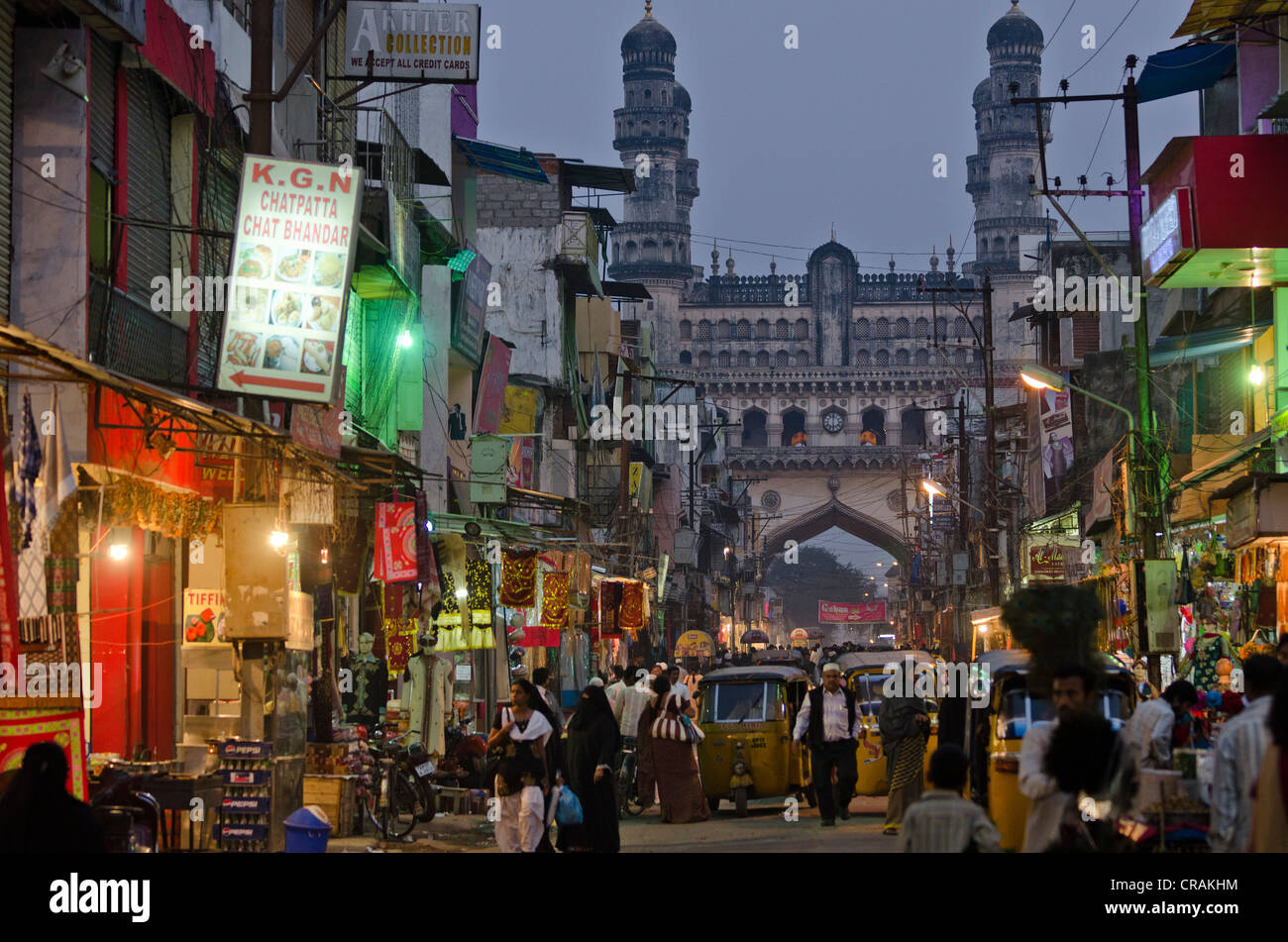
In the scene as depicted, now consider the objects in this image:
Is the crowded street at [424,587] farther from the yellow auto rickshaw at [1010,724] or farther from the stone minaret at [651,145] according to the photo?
the stone minaret at [651,145]

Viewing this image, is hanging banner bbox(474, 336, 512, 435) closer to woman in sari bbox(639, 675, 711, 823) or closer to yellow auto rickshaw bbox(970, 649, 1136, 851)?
woman in sari bbox(639, 675, 711, 823)

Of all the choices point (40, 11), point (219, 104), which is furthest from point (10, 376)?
point (219, 104)

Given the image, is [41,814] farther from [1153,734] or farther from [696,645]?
[696,645]

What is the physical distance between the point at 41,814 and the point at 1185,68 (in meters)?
20.1

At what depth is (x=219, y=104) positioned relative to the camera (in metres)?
15.4

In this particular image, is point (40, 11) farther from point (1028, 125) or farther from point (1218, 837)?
point (1028, 125)

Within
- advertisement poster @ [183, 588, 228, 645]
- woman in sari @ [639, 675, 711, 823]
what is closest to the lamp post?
woman in sari @ [639, 675, 711, 823]

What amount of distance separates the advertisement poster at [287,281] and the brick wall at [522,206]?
24268mm

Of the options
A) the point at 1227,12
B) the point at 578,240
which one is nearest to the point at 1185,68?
the point at 1227,12

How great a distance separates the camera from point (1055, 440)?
3850cm

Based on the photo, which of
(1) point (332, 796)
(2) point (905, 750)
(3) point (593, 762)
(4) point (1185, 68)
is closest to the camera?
(3) point (593, 762)

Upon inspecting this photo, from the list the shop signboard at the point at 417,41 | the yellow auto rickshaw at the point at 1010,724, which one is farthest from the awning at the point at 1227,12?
the shop signboard at the point at 417,41

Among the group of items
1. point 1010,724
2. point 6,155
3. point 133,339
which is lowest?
point 1010,724

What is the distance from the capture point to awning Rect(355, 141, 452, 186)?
867 inches
